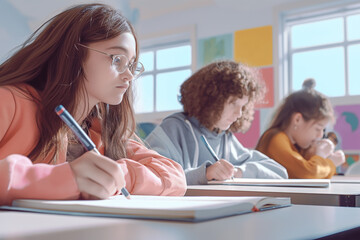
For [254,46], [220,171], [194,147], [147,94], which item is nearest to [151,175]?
[220,171]

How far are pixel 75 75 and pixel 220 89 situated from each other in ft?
3.09

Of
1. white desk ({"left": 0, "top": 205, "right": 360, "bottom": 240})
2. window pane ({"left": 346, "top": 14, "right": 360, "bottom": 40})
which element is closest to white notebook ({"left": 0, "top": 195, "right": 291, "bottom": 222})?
white desk ({"left": 0, "top": 205, "right": 360, "bottom": 240})

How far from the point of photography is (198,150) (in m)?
1.76

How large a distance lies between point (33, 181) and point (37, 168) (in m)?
0.02

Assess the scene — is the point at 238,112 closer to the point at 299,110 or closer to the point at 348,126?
the point at 299,110

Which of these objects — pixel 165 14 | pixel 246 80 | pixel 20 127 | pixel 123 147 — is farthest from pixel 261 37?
pixel 20 127

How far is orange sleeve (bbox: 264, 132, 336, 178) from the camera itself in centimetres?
199

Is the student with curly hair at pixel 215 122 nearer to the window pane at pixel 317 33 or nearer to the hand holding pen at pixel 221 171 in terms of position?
the hand holding pen at pixel 221 171

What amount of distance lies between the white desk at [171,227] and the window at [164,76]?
12.1 ft

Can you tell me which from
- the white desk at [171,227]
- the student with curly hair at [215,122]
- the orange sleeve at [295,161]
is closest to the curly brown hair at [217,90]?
the student with curly hair at [215,122]

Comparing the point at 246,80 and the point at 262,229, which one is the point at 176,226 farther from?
the point at 246,80

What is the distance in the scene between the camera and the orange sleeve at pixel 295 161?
1992mm

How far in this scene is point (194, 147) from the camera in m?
1.75

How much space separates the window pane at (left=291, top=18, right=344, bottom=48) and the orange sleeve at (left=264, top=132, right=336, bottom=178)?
163 centimetres
